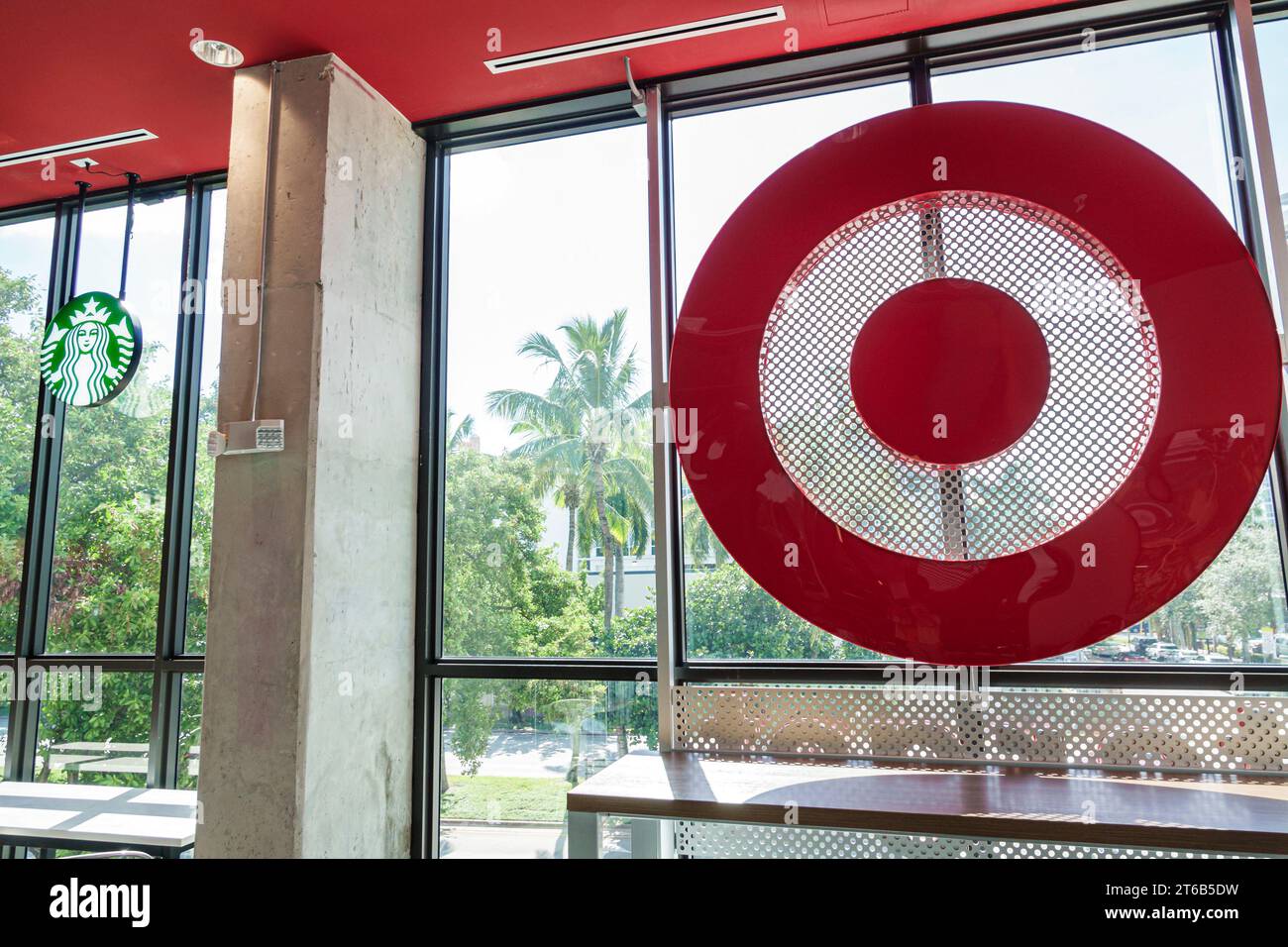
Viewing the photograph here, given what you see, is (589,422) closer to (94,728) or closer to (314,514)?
(314,514)

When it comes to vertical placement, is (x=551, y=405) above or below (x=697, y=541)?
above

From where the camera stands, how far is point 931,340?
1.02 metres

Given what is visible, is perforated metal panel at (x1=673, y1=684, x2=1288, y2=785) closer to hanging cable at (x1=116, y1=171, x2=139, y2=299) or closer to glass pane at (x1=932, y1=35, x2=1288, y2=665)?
glass pane at (x1=932, y1=35, x2=1288, y2=665)

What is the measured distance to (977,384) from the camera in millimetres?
993

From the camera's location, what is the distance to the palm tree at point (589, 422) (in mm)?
2615

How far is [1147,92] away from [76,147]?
11.9 ft

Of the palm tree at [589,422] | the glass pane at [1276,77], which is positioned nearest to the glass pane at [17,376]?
the palm tree at [589,422]

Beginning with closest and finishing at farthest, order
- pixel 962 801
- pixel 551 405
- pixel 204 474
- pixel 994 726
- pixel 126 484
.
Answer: pixel 962 801 → pixel 994 726 → pixel 551 405 → pixel 204 474 → pixel 126 484

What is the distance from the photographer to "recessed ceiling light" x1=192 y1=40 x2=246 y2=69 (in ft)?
7.84

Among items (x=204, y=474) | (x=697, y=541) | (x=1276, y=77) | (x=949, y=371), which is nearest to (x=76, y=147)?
(x=204, y=474)

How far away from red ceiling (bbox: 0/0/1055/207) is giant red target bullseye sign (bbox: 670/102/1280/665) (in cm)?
151

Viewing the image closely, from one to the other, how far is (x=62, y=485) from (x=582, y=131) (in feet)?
8.27

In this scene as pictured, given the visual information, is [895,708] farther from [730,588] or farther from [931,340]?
[931,340]

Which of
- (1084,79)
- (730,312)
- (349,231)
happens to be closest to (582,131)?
(349,231)
